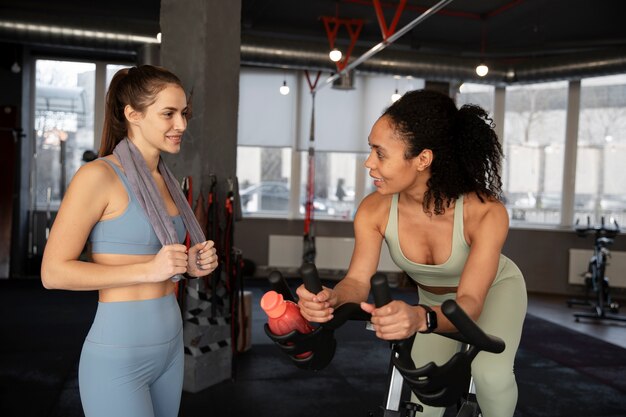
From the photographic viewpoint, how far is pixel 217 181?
13.1 feet

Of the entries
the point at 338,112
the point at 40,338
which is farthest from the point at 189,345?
the point at 338,112

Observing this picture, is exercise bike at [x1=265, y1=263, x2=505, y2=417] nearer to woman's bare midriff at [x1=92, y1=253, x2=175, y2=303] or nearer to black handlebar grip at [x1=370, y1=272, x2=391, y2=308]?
black handlebar grip at [x1=370, y1=272, x2=391, y2=308]

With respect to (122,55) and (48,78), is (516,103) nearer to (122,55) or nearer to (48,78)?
(122,55)

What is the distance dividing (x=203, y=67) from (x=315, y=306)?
275cm

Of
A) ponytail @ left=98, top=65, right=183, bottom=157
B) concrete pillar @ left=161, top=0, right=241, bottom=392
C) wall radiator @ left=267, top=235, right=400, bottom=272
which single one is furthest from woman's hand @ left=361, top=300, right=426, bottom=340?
wall radiator @ left=267, top=235, right=400, bottom=272

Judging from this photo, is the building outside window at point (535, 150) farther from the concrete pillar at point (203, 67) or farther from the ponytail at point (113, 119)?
the ponytail at point (113, 119)

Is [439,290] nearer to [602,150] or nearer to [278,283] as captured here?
[278,283]

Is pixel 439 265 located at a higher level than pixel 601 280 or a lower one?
higher

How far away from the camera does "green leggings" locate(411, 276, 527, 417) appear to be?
1.85 m

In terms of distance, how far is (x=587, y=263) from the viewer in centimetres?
834

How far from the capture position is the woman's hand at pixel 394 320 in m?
1.21

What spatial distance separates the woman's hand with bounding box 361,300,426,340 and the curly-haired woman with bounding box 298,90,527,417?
32 cm

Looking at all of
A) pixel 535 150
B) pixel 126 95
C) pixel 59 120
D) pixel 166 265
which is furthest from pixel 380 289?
pixel 59 120

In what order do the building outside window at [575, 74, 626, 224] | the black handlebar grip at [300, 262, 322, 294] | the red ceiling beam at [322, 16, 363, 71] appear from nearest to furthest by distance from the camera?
the black handlebar grip at [300, 262, 322, 294], the red ceiling beam at [322, 16, 363, 71], the building outside window at [575, 74, 626, 224]
